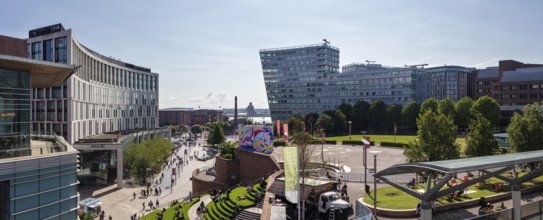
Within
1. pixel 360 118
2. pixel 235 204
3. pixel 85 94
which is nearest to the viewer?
pixel 235 204

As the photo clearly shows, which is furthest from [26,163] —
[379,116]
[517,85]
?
[517,85]

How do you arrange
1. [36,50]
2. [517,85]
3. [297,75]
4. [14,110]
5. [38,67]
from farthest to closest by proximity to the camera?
1. [297,75]
2. [517,85]
3. [36,50]
4. [38,67]
5. [14,110]

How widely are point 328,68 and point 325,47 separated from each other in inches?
338

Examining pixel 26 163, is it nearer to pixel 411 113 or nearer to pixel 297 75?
pixel 411 113

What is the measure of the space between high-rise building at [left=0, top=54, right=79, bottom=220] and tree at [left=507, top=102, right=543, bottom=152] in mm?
34343

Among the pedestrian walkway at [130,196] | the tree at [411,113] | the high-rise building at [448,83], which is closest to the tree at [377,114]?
the tree at [411,113]

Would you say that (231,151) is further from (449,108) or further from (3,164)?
(449,108)

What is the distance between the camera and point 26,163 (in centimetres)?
1762

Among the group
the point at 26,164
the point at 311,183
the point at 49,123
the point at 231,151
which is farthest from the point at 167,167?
the point at 26,164

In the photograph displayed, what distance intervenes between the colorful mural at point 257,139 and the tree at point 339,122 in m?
55.2

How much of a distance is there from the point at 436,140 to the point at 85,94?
6165cm

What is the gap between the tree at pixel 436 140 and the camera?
1210 inches

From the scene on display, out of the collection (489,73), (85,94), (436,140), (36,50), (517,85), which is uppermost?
(489,73)

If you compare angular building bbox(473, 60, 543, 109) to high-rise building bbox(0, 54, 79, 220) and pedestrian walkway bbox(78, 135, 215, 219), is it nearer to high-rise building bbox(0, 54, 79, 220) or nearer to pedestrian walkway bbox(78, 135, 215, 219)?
pedestrian walkway bbox(78, 135, 215, 219)
